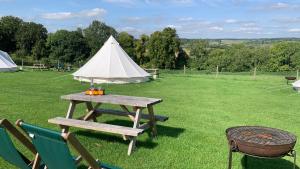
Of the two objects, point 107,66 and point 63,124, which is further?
point 107,66

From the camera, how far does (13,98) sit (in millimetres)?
12562

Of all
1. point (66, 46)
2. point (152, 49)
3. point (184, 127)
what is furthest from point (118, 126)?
point (66, 46)

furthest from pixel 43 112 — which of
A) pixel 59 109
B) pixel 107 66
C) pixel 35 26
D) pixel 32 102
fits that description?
pixel 35 26

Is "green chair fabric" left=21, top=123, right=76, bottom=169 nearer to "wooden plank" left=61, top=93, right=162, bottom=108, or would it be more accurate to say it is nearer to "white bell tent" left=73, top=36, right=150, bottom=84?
"wooden plank" left=61, top=93, right=162, bottom=108

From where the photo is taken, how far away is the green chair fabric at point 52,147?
3.34 metres

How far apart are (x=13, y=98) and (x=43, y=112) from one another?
346cm

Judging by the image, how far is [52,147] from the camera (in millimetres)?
3449

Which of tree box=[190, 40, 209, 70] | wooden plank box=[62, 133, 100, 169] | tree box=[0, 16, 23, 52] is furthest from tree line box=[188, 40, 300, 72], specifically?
wooden plank box=[62, 133, 100, 169]

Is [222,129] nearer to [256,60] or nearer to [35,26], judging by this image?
[256,60]

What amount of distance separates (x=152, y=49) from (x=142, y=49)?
1714 mm

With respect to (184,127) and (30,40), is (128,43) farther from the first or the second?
(184,127)

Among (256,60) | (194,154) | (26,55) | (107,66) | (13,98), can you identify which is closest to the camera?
(194,154)

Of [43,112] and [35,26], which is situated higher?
[35,26]

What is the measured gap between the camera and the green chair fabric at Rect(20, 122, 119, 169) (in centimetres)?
334
